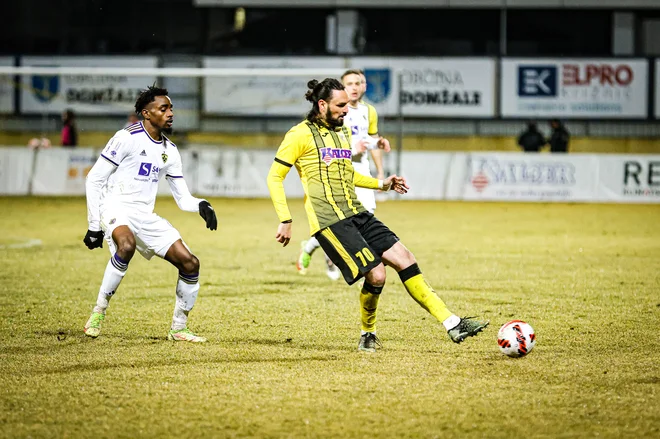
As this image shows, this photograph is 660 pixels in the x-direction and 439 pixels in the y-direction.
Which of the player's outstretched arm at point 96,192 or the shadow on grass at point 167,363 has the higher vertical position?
the player's outstretched arm at point 96,192

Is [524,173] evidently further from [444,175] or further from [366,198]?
[366,198]

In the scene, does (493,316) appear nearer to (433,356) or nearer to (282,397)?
(433,356)

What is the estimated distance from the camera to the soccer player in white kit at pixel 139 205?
25.2 feet

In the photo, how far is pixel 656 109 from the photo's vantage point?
31.9m

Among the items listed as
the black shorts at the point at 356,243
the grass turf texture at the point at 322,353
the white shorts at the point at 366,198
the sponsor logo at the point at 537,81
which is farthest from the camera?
the sponsor logo at the point at 537,81

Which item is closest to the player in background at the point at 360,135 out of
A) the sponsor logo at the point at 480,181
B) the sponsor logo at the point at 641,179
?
the sponsor logo at the point at 480,181

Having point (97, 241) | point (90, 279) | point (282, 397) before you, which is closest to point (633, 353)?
point (282, 397)

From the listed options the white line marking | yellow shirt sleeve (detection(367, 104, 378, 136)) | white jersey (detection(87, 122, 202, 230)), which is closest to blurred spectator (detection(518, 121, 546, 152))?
the white line marking

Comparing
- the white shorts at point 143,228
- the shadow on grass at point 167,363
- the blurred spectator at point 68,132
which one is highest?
the blurred spectator at point 68,132

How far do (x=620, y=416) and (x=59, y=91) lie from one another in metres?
28.2

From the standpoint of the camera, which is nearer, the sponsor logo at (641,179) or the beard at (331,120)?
the beard at (331,120)

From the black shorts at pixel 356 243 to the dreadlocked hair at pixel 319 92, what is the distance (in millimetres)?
851

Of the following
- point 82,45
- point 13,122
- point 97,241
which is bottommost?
point 97,241

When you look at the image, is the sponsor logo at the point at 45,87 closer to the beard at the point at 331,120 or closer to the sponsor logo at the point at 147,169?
the sponsor logo at the point at 147,169
